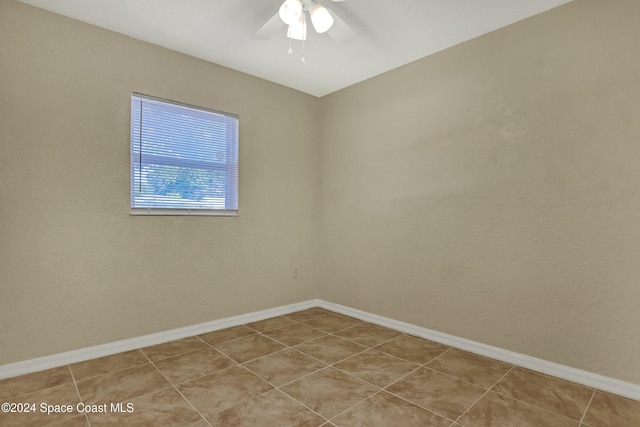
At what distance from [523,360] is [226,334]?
2459 millimetres

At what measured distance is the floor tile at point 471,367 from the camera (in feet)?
7.30

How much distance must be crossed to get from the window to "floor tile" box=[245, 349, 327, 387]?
57.4 inches

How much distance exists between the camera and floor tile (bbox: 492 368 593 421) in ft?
6.24

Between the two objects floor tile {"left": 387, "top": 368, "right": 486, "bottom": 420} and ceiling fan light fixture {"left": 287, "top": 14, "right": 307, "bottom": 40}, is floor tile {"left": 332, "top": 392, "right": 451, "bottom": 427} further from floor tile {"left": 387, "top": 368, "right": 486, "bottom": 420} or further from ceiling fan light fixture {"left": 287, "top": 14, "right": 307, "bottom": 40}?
ceiling fan light fixture {"left": 287, "top": 14, "right": 307, "bottom": 40}

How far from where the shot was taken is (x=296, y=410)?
1851 mm

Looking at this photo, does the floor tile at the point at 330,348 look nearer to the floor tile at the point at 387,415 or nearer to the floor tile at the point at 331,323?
the floor tile at the point at 331,323

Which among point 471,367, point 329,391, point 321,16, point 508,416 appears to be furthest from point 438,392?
point 321,16

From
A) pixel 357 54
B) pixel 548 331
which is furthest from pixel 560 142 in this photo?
pixel 357 54

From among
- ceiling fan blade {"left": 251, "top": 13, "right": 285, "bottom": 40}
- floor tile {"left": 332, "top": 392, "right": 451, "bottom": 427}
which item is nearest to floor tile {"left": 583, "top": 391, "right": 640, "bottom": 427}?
floor tile {"left": 332, "top": 392, "right": 451, "bottom": 427}

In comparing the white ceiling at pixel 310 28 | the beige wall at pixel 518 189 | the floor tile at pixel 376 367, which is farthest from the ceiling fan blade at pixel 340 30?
the floor tile at pixel 376 367

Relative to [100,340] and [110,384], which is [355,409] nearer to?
[110,384]

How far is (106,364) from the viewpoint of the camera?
241 cm

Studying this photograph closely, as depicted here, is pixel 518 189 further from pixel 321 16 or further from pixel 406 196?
pixel 321 16

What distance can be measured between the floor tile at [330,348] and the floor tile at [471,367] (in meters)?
0.62
